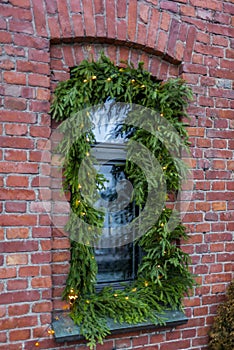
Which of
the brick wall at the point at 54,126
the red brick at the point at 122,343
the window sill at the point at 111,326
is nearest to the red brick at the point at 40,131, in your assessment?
the brick wall at the point at 54,126

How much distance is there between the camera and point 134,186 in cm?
223

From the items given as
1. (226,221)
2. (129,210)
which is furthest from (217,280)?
(129,210)

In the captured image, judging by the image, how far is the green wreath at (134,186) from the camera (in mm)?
1982

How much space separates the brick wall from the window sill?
0.24ft

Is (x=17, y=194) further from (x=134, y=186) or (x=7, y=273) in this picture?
(x=134, y=186)

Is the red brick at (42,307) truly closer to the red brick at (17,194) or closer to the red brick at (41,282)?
the red brick at (41,282)

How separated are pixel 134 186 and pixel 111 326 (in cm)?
92

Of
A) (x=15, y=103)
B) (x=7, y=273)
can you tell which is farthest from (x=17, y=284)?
(x=15, y=103)

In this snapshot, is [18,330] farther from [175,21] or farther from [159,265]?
[175,21]

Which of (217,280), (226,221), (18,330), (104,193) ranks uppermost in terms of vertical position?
(104,193)

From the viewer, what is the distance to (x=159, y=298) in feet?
7.22

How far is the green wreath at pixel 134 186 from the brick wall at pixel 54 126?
95mm

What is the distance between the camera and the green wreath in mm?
1982

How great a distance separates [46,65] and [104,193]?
93cm
